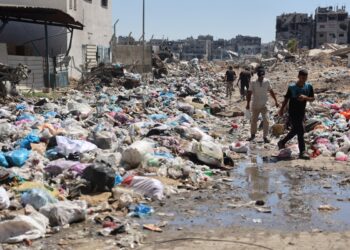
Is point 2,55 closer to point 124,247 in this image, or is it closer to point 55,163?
point 55,163

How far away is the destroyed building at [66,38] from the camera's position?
65.8 ft

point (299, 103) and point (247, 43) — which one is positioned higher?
point (247, 43)

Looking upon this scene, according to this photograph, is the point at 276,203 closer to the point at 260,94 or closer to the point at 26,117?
the point at 260,94

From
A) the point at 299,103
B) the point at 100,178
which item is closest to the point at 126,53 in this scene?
the point at 299,103

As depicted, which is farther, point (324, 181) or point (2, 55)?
point (2, 55)

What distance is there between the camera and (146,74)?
1075 inches

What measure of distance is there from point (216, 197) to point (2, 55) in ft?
44.0

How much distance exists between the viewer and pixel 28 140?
740cm

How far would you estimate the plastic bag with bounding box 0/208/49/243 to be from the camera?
13.4 ft

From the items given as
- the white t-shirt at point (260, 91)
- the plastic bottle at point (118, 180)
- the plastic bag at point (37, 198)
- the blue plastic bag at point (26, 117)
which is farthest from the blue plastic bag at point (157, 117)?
the plastic bag at point (37, 198)

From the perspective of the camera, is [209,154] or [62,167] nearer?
[62,167]

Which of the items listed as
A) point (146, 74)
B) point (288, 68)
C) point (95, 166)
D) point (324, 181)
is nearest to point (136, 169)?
point (95, 166)

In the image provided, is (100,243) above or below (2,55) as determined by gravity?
below

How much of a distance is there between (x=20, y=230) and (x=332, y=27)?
4212 inches
